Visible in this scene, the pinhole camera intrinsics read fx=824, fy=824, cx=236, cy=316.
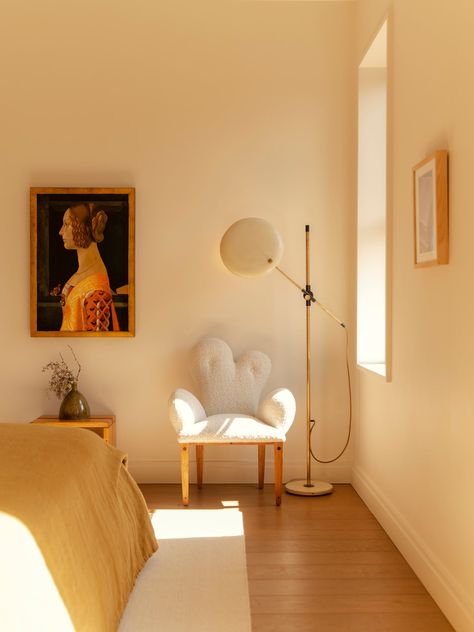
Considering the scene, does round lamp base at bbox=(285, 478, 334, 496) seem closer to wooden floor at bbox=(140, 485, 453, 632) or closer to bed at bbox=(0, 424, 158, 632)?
wooden floor at bbox=(140, 485, 453, 632)

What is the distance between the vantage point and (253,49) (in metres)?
Answer: 5.10

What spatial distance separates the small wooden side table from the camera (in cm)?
477

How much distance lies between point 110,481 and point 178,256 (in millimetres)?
2225

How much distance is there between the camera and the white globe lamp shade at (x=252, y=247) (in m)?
4.71

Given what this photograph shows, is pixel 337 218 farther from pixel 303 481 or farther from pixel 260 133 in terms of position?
pixel 303 481

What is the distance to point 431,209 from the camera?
3121mm

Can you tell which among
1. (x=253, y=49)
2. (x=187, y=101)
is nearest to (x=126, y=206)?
(x=187, y=101)

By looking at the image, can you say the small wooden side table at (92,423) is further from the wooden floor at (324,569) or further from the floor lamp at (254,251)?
the floor lamp at (254,251)

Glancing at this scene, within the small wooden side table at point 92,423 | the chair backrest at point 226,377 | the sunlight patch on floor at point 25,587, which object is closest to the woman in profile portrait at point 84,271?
the small wooden side table at point 92,423

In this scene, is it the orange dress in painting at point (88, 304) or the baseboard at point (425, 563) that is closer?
the baseboard at point (425, 563)

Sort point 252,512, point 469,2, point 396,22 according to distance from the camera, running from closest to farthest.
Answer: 1. point 469,2
2. point 396,22
3. point 252,512

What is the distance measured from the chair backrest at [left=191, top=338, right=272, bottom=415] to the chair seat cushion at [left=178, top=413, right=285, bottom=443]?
0.37 metres

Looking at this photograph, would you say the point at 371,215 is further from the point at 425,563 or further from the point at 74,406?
the point at 425,563

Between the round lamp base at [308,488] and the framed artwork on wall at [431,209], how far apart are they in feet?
6.18
